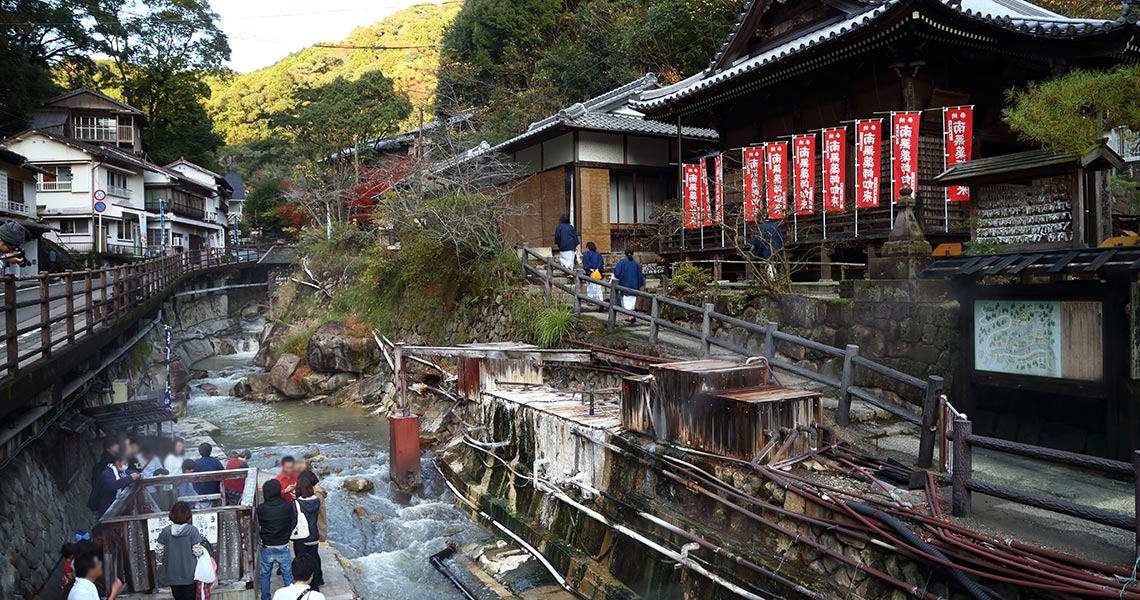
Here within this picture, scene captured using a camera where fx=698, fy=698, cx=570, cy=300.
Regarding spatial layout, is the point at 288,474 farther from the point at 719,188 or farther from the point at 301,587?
the point at 719,188

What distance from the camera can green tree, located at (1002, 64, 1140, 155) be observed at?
844cm

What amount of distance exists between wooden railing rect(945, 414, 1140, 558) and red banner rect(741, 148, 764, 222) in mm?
12522

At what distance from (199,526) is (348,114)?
32613 mm

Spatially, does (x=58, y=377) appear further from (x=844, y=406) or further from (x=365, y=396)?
(x=365, y=396)

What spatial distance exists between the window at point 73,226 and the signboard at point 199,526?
4195cm

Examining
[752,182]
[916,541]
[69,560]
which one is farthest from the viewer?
[752,182]

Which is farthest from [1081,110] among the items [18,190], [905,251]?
[18,190]

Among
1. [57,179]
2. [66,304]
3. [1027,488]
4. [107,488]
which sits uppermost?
[57,179]

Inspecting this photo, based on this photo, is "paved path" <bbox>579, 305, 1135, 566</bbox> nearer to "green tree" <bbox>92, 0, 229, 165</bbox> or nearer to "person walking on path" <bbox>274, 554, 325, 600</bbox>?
"person walking on path" <bbox>274, 554, 325, 600</bbox>

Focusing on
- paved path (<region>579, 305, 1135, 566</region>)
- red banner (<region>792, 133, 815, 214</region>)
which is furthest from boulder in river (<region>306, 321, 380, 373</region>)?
paved path (<region>579, 305, 1135, 566</region>)

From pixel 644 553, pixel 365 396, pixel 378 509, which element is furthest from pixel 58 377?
pixel 365 396

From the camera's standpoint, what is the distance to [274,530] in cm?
823

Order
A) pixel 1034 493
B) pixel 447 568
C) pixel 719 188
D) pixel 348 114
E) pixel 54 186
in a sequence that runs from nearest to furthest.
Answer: pixel 1034 493, pixel 447 568, pixel 719 188, pixel 348 114, pixel 54 186

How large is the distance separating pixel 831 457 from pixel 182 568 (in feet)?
23.5
